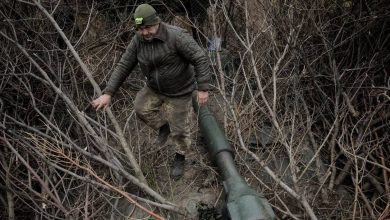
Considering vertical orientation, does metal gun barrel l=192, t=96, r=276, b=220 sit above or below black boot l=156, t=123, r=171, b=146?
above

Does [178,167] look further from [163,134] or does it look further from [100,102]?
[100,102]

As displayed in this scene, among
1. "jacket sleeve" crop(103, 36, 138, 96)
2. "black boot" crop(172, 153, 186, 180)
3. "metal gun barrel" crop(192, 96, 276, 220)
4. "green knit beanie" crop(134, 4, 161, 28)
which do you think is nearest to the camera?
"metal gun barrel" crop(192, 96, 276, 220)

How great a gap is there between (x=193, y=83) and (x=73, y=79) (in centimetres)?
190

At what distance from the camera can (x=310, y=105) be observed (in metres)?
5.95

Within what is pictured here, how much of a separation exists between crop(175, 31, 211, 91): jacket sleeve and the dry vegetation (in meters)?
0.58

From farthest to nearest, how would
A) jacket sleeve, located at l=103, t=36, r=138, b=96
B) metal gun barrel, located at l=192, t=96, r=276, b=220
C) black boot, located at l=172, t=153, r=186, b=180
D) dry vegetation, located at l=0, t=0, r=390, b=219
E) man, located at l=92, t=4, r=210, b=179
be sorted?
black boot, located at l=172, t=153, r=186, b=180, dry vegetation, located at l=0, t=0, r=390, b=219, jacket sleeve, located at l=103, t=36, r=138, b=96, man, located at l=92, t=4, r=210, b=179, metal gun barrel, located at l=192, t=96, r=276, b=220

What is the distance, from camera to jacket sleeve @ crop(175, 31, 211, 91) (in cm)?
395

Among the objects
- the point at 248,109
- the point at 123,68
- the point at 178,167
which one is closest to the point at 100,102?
the point at 123,68

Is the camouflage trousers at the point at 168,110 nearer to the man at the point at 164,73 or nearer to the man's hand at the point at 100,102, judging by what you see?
the man at the point at 164,73

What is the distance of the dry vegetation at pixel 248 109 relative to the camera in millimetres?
4625

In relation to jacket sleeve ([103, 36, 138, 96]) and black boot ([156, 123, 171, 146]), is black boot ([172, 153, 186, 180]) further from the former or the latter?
jacket sleeve ([103, 36, 138, 96])

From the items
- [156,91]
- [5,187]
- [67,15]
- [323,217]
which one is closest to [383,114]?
[323,217]

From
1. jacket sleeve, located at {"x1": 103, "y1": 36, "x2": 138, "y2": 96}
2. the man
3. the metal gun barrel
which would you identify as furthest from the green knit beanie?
the metal gun barrel

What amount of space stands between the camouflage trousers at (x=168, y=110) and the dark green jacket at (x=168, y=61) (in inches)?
3.6
